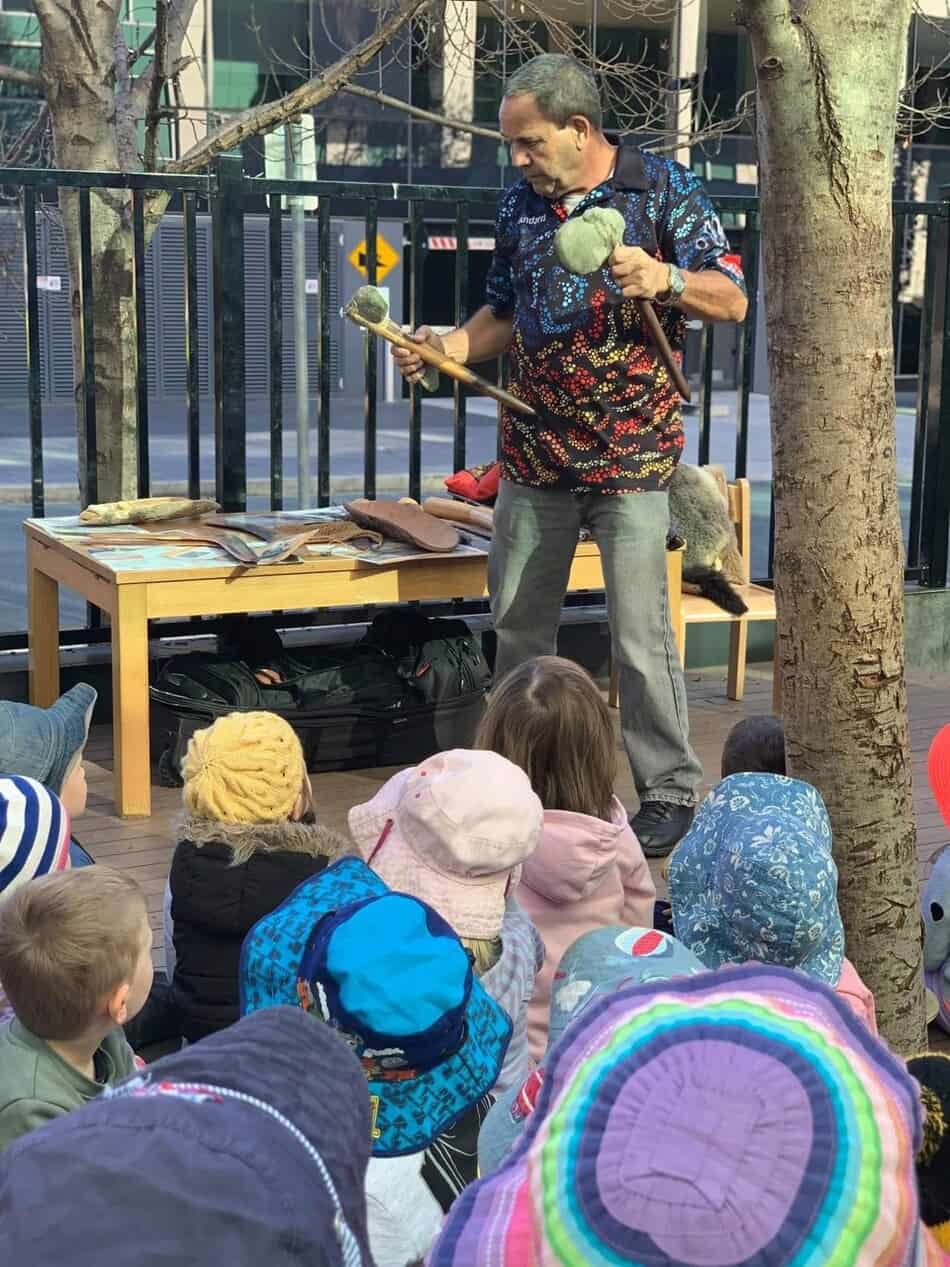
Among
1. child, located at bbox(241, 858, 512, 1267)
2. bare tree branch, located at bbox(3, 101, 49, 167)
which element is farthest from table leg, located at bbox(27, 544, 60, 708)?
bare tree branch, located at bbox(3, 101, 49, 167)

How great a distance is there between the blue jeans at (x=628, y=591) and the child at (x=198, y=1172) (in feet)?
11.6

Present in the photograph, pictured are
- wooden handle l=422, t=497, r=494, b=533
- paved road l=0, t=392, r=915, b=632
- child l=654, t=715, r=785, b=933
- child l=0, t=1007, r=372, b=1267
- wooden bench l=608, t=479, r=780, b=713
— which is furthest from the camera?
paved road l=0, t=392, r=915, b=632

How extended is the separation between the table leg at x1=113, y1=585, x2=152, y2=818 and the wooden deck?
76 mm

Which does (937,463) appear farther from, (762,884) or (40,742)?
(762,884)

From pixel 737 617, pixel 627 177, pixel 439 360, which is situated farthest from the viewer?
pixel 737 617

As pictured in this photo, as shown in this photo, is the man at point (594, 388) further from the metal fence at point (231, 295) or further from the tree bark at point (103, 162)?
the tree bark at point (103, 162)

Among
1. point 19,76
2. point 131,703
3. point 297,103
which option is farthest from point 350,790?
point 19,76

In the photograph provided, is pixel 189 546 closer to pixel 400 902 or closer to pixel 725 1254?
pixel 400 902

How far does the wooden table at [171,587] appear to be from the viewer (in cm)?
490

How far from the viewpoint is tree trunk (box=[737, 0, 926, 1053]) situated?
3012 millimetres

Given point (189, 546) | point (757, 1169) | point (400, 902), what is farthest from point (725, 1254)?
point (189, 546)

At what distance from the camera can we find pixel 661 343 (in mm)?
4293

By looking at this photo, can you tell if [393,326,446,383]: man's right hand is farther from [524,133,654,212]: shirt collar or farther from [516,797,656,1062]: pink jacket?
[516,797,656,1062]: pink jacket

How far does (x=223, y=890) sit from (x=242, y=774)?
0.70ft
